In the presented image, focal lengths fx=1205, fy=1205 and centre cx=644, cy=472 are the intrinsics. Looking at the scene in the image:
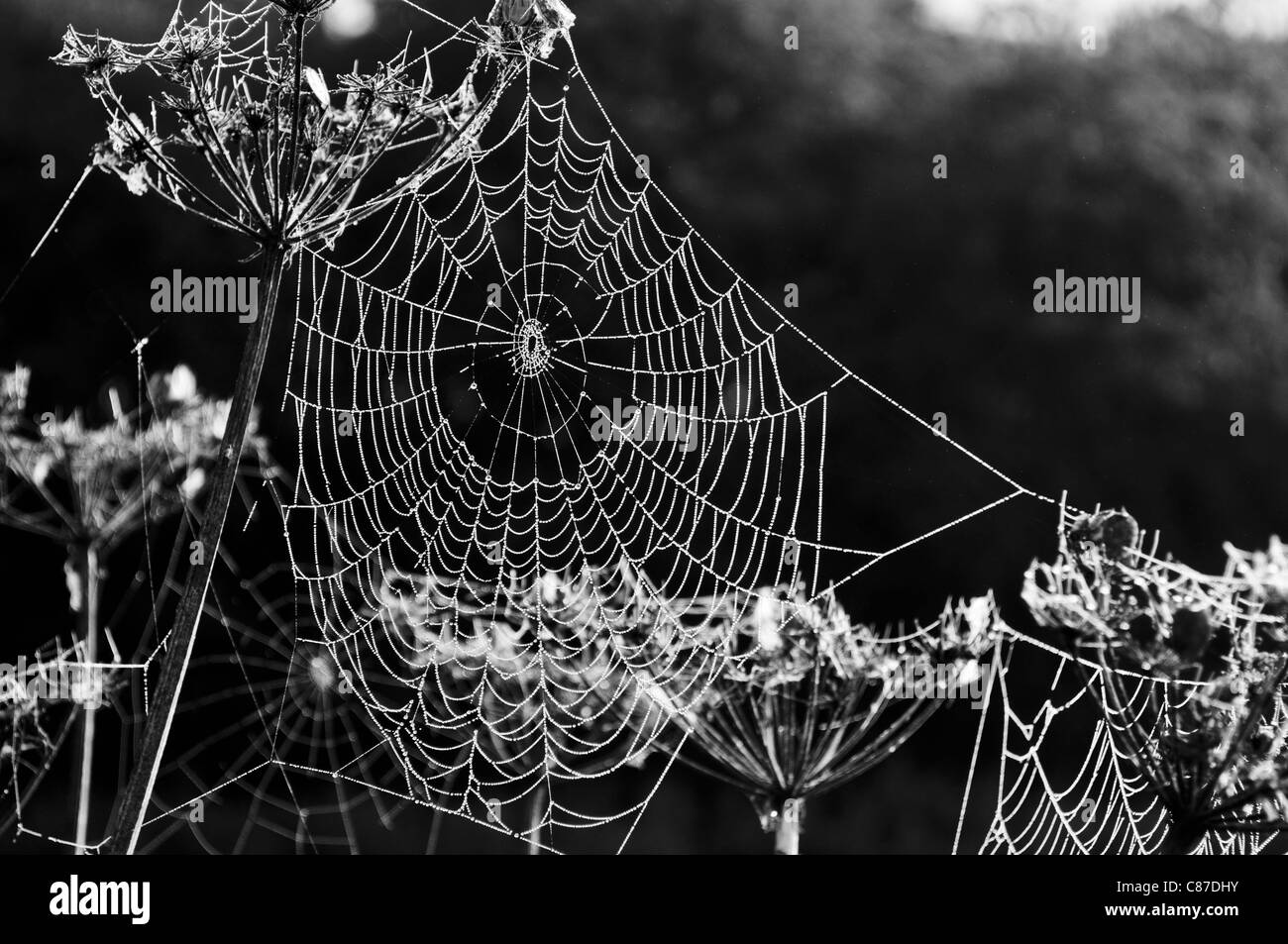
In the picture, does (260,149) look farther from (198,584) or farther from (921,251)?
(921,251)

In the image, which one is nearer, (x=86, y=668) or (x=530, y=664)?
(x=86, y=668)

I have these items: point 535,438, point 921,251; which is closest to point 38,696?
point 535,438

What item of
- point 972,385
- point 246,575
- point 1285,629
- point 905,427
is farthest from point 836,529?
point 1285,629

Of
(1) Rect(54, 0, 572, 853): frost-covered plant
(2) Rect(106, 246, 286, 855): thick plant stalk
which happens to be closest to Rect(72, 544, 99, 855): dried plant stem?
(2) Rect(106, 246, 286, 855): thick plant stalk

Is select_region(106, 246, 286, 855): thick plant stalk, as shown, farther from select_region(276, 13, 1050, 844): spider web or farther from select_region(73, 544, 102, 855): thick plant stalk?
select_region(276, 13, 1050, 844): spider web

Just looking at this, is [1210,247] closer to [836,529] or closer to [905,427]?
[905,427]

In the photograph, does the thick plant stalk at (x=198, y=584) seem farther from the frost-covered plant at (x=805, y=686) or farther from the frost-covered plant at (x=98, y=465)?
the frost-covered plant at (x=805, y=686)

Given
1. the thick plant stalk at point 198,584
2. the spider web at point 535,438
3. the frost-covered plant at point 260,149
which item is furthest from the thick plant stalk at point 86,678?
the spider web at point 535,438

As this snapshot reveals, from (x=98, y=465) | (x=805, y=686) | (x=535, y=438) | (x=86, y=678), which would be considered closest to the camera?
(x=86, y=678)
